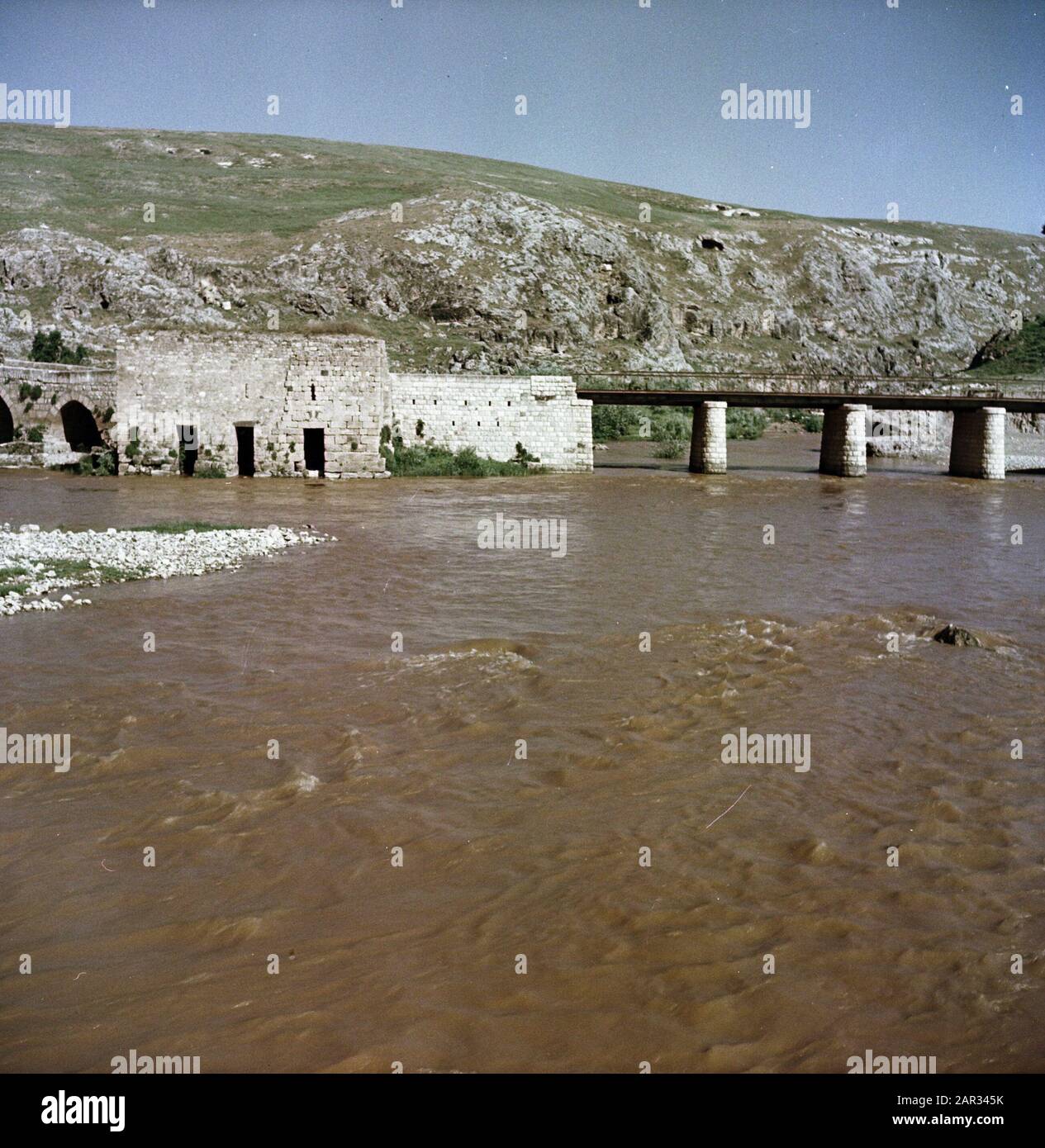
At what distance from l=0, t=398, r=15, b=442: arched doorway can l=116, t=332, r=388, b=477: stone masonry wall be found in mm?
9333

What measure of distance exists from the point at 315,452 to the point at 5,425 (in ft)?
47.5

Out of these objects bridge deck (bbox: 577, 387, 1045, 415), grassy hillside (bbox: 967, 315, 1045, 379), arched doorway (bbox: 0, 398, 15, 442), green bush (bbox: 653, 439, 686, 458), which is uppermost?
grassy hillside (bbox: 967, 315, 1045, 379)

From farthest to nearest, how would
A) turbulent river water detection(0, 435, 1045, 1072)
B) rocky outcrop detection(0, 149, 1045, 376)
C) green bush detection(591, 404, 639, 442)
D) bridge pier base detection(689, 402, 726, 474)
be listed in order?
1. rocky outcrop detection(0, 149, 1045, 376)
2. green bush detection(591, 404, 639, 442)
3. bridge pier base detection(689, 402, 726, 474)
4. turbulent river water detection(0, 435, 1045, 1072)

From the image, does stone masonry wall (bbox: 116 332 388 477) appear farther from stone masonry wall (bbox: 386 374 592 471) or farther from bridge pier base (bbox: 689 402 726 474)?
bridge pier base (bbox: 689 402 726 474)

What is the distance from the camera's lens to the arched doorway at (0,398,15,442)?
3778 cm

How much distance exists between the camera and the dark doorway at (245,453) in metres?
32.0

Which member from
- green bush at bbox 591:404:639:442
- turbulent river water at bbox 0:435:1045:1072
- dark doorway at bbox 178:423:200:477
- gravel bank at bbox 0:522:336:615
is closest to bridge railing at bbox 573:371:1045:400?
green bush at bbox 591:404:639:442

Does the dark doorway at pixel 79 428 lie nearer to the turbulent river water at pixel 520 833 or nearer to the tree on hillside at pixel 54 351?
the tree on hillside at pixel 54 351

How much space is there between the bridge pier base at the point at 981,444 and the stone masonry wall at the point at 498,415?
50.3ft

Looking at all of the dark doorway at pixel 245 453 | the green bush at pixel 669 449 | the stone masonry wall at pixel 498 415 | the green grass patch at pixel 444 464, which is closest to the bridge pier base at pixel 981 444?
the green bush at pixel 669 449

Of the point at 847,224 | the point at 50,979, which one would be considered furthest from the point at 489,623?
the point at 847,224

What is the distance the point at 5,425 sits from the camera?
38.3m

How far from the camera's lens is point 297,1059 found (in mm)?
4734
